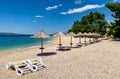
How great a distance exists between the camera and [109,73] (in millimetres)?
8938

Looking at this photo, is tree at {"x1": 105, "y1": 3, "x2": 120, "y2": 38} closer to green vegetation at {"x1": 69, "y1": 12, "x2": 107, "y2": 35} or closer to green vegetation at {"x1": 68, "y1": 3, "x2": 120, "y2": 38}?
green vegetation at {"x1": 68, "y1": 3, "x2": 120, "y2": 38}

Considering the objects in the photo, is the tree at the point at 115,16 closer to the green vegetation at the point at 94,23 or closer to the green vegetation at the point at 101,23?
the green vegetation at the point at 101,23

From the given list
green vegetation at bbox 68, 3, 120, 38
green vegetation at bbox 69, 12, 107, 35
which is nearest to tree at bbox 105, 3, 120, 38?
green vegetation at bbox 68, 3, 120, 38

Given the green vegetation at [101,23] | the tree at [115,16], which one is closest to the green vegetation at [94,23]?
the green vegetation at [101,23]

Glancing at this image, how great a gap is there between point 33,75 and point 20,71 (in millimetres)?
878

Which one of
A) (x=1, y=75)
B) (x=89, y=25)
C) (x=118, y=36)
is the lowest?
(x=1, y=75)

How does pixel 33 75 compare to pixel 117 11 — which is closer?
pixel 33 75

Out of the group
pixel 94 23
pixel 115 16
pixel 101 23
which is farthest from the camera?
pixel 94 23

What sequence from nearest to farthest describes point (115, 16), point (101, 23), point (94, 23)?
point (115, 16) < point (101, 23) < point (94, 23)

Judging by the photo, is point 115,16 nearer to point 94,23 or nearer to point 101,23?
point 101,23

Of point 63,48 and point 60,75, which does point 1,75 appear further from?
point 63,48

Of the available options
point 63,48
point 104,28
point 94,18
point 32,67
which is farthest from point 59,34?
point 94,18

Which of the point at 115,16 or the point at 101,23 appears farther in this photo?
the point at 101,23

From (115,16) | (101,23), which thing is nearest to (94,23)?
(101,23)
